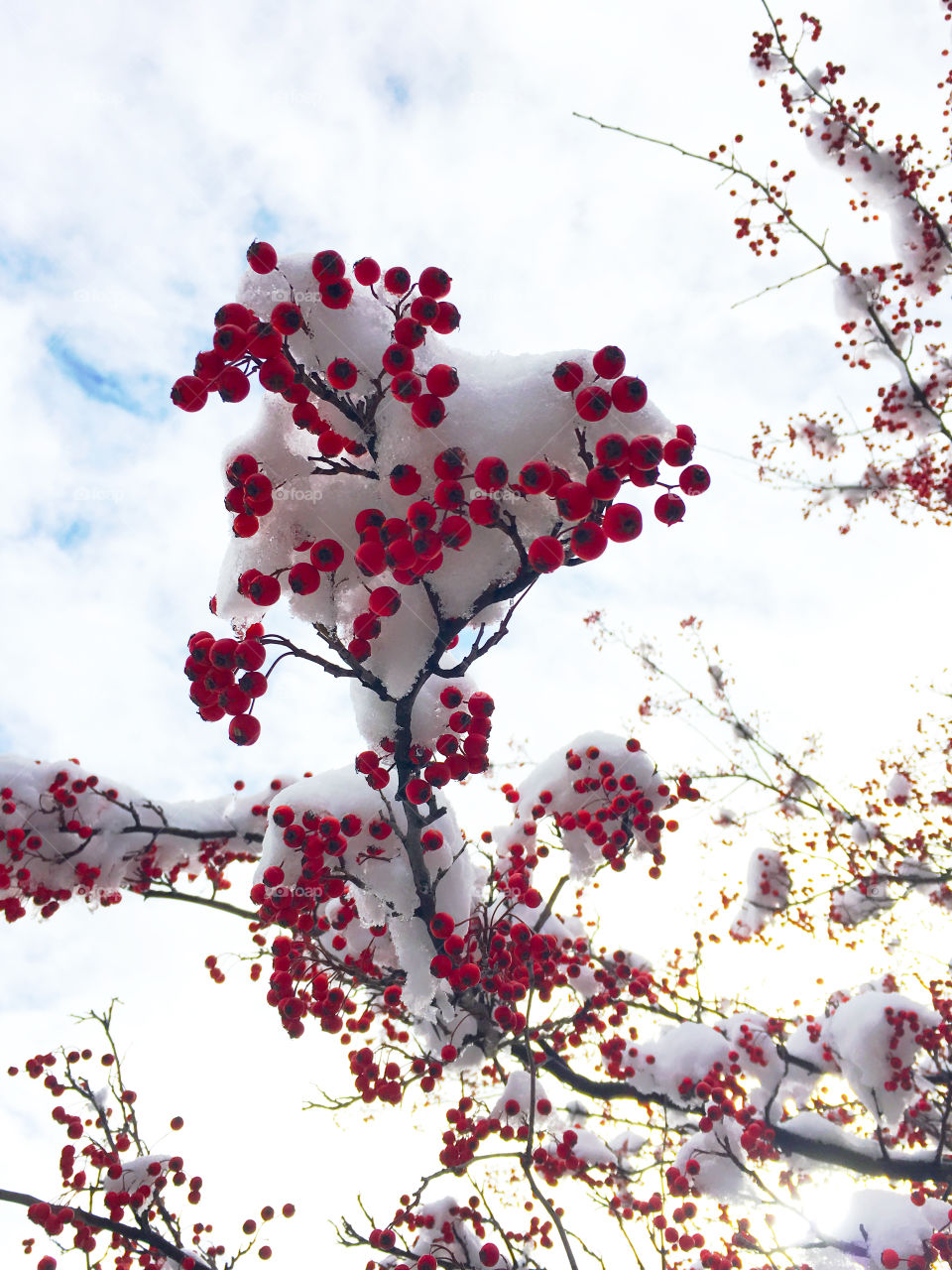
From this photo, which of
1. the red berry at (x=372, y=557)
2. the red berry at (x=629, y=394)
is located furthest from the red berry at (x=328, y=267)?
the red berry at (x=629, y=394)

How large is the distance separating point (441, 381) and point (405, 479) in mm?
348

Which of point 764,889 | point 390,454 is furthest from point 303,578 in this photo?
point 764,889

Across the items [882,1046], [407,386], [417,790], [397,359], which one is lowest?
[882,1046]

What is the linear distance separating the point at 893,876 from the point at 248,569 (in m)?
7.95

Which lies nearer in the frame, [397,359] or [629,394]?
[629,394]

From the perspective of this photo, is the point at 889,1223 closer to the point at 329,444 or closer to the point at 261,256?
the point at 329,444

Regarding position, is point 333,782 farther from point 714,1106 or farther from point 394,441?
point 714,1106

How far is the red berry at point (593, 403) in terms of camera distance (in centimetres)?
205

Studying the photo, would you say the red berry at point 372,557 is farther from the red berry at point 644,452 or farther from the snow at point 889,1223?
the snow at point 889,1223

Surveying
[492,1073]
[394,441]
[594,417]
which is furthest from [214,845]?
[594,417]

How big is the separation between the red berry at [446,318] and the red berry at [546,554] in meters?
0.92

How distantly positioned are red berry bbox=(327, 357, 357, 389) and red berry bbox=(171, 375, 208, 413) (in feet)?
1.38

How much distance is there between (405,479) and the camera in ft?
7.04

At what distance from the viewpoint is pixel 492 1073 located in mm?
5949
